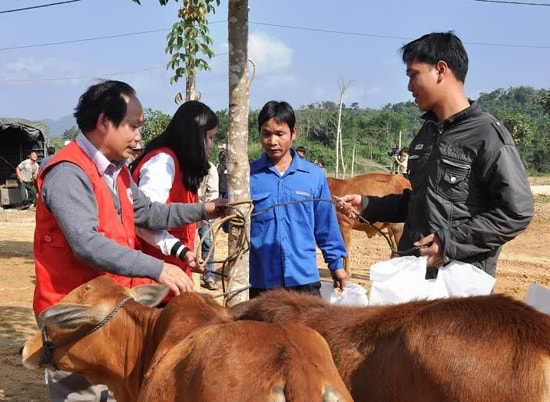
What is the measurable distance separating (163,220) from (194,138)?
59 cm

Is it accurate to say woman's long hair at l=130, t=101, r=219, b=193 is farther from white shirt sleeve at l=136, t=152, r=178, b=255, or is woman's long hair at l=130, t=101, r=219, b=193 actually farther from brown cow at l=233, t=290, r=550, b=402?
brown cow at l=233, t=290, r=550, b=402

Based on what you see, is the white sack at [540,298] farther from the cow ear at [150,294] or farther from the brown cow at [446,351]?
the cow ear at [150,294]

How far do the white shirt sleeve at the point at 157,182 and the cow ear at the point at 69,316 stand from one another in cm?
94

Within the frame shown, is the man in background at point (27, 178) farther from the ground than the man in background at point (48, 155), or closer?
closer

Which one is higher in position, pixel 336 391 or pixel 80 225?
pixel 80 225

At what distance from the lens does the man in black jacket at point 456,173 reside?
3020 mm

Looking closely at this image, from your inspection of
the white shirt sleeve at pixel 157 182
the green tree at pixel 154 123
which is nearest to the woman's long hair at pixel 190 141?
the white shirt sleeve at pixel 157 182

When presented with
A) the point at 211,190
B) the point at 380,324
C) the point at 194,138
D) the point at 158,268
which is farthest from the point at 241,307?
the point at 211,190

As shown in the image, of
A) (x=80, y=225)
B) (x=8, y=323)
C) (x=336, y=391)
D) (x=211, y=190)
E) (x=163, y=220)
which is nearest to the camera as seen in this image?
(x=336, y=391)

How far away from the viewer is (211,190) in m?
10.3

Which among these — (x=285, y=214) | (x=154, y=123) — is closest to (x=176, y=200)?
(x=285, y=214)

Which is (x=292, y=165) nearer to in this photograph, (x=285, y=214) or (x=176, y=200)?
(x=285, y=214)

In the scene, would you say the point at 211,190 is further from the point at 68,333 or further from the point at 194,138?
the point at 68,333

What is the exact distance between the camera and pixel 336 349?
2584mm
